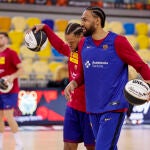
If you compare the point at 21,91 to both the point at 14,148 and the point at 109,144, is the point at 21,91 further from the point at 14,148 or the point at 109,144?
the point at 109,144

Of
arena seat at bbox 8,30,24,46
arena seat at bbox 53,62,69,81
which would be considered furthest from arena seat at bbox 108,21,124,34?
arena seat at bbox 53,62,69,81

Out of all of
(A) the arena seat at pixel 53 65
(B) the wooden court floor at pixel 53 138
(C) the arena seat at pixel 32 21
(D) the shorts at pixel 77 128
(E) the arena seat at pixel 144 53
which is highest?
(D) the shorts at pixel 77 128

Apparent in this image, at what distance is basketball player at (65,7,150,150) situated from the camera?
3.97 meters

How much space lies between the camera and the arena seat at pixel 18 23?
12.7 metres

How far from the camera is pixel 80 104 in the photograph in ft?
15.4

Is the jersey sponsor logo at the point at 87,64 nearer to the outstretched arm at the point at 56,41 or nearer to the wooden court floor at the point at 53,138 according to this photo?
the outstretched arm at the point at 56,41

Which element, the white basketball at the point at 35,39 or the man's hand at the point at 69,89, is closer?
the man's hand at the point at 69,89

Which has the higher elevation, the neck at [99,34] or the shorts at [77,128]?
the neck at [99,34]

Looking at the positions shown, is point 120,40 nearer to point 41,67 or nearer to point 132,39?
point 41,67

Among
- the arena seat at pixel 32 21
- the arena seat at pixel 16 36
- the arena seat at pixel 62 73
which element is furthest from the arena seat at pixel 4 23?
the arena seat at pixel 62 73

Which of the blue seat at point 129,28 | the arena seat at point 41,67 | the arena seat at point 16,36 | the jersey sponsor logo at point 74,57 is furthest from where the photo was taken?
the blue seat at point 129,28

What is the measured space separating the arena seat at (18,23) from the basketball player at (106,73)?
8.75 metres

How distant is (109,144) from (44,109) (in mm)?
5789

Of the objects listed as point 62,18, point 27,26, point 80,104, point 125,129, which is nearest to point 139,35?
point 62,18
